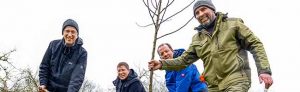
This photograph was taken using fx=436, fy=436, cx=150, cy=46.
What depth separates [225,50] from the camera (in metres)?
4.14

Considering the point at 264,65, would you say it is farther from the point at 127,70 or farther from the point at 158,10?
the point at 158,10

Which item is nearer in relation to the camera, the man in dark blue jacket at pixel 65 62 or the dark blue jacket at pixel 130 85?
the man in dark blue jacket at pixel 65 62

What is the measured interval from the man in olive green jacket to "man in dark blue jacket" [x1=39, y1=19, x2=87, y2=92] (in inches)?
44.0

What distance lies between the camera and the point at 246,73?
4031 millimetres

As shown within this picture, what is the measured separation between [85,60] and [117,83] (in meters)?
2.30

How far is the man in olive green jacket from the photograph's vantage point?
396cm

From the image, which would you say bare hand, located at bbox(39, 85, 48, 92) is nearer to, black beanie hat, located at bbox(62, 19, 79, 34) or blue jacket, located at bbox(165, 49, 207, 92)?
black beanie hat, located at bbox(62, 19, 79, 34)

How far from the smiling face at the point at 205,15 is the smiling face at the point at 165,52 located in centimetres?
202

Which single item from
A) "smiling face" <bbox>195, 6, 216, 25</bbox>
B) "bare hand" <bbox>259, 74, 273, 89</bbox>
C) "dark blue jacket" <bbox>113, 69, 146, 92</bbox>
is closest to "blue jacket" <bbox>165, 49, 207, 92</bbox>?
"dark blue jacket" <bbox>113, 69, 146, 92</bbox>

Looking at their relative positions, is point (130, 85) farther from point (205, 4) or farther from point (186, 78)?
point (205, 4)

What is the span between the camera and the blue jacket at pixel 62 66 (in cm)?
511

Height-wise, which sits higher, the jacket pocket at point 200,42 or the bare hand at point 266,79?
the jacket pocket at point 200,42

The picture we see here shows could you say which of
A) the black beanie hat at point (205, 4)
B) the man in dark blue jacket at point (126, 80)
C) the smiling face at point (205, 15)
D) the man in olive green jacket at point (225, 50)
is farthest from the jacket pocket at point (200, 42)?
the man in dark blue jacket at point (126, 80)

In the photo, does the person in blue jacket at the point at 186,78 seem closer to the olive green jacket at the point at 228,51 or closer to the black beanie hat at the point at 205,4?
the olive green jacket at the point at 228,51
